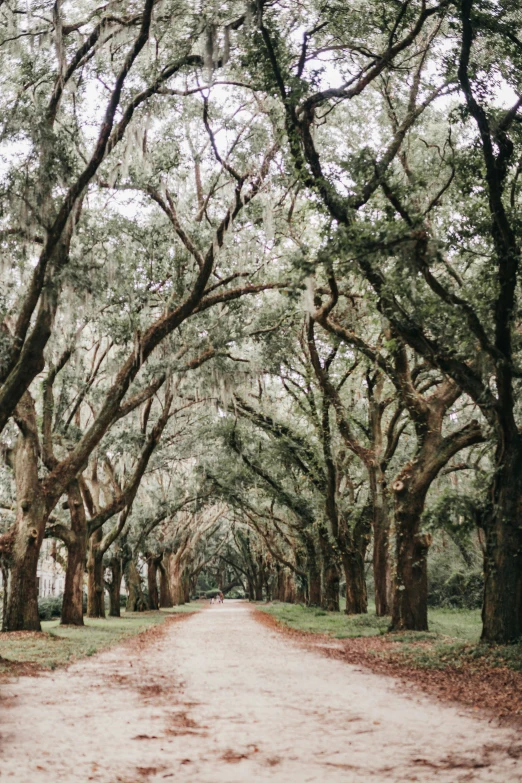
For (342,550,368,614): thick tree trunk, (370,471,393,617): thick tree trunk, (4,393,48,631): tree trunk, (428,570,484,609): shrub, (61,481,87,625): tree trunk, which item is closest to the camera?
(4,393,48,631): tree trunk

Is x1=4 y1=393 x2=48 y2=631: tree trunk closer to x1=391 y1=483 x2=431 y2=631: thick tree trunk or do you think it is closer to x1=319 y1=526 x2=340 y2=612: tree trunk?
x1=391 y1=483 x2=431 y2=631: thick tree trunk

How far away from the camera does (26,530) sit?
46.2 ft

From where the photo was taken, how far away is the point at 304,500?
2547cm

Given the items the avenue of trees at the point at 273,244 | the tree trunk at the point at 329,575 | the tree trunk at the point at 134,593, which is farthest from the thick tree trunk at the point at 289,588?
the avenue of trees at the point at 273,244

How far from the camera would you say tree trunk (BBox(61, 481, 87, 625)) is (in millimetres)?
18375

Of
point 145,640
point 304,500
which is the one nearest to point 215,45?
point 145,640

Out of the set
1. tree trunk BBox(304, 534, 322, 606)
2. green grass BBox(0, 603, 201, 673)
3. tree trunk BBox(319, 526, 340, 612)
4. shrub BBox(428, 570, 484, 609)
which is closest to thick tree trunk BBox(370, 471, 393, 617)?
green grass BBox(0, 603, 201, 673)

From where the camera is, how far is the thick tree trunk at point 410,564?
13.1 m

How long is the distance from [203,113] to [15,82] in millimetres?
2967

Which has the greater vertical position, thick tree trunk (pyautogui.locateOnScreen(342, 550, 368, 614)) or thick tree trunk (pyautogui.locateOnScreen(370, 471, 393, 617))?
thick tree trunk (pyautogui.locateOnScreen(370, 471, 393, 617))

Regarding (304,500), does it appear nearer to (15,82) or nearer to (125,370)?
(125,370)

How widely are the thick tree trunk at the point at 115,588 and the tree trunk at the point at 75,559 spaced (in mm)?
9176

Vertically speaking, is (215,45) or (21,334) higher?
(215,45)

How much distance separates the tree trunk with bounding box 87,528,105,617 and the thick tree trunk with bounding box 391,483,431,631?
12.5 metres
